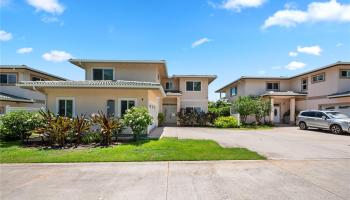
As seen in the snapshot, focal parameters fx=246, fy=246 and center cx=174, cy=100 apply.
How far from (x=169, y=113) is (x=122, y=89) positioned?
14196 millimetres

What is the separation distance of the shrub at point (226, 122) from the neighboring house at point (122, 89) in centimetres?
361

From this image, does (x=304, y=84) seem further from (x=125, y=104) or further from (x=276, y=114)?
(x=125, y=104)

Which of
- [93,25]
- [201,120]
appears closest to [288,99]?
[201,120]

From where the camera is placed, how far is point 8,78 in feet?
83.6

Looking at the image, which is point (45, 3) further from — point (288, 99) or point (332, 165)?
point (288, 99)

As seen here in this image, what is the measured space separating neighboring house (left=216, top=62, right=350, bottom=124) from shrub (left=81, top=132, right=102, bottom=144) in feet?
66.6

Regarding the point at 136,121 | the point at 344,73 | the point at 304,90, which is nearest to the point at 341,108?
the point at 344,73

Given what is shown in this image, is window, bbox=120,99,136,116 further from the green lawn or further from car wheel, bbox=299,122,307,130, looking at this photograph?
car wheel, bbox=299,122,307,130

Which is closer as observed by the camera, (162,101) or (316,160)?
(316,160)

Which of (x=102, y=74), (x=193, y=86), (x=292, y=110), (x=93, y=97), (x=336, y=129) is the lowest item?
(x=336, y=129)

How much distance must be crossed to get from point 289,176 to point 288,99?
82.4 feet

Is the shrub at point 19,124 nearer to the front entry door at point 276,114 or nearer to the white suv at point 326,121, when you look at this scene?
the white suv at point 326,121

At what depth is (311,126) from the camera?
22297mm

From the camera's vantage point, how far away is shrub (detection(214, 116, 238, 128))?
25.0 metres
